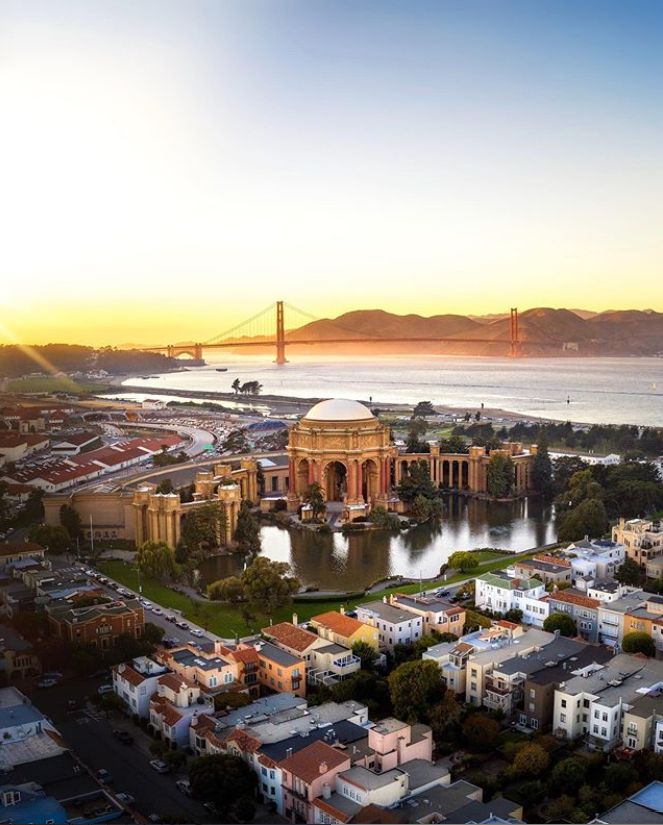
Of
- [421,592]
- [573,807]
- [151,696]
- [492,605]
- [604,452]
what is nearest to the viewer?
[573,807]

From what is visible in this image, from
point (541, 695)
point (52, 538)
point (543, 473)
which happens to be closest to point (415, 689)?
point (541, 695)

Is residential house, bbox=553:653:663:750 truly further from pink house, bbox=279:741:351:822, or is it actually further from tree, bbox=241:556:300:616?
tree, bbox=241:556:300:616

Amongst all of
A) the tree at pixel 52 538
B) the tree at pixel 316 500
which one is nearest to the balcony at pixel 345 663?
the tree at pixel 52 538

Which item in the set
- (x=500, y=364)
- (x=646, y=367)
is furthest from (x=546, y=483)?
(x=500, y=364)

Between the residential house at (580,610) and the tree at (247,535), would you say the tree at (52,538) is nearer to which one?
the tree at (247,535)

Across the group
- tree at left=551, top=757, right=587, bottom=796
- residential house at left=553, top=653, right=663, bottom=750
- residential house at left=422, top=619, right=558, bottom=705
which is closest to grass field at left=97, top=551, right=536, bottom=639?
residential house at left=422, top=619, right=558, bottom=705

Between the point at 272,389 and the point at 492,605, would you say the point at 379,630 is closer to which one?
the point at 492,605
